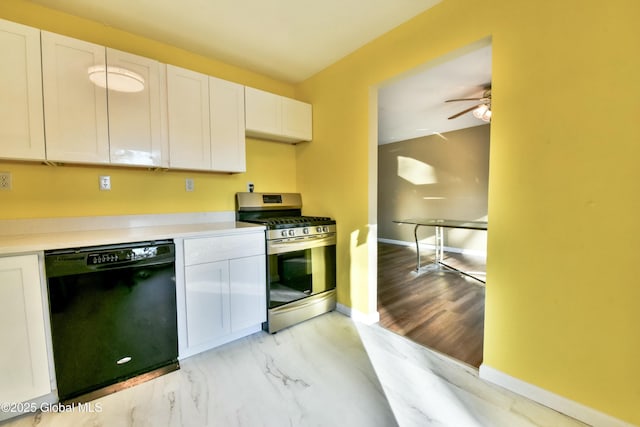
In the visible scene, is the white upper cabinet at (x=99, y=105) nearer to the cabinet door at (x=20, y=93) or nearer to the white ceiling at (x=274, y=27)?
the cabinet door at (x=20, y=93)

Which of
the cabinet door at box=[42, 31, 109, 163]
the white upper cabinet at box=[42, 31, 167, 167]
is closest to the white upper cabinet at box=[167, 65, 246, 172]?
the white upper cabinet at box=[42, 31, 167, 167]

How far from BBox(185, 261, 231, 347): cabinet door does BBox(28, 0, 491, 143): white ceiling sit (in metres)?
1.86

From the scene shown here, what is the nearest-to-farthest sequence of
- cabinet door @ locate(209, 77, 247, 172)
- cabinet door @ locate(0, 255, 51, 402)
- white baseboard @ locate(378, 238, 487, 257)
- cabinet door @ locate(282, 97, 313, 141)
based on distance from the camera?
1. cabinet door @ locate(0, 255, 51, 402)
2. cabinet door @ locate(209, 77, 247, 172)
3. cabinet door @ locate(282, 97, 313, 141)
4. white baseboard @ locate(378, 238, 487, 257)

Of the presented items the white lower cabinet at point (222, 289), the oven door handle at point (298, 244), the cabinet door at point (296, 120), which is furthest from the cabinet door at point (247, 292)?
the cabinet door at point (296, 120)

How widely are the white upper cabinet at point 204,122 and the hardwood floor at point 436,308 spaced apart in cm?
214

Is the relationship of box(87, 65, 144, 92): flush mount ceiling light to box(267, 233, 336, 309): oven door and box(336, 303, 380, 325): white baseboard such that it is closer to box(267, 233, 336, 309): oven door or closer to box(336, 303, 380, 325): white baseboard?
box(267, 233, 336, 309): oven door

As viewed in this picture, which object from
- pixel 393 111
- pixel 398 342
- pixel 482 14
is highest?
pixel 393 111

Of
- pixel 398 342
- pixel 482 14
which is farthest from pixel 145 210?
pixel 482 14

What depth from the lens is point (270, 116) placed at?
2629 mm

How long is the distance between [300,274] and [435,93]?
2.94 meters

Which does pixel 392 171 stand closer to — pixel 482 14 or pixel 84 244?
pixel 482 14

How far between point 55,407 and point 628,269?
10.2 feet

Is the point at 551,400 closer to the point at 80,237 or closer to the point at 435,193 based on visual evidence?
the point at 80,237

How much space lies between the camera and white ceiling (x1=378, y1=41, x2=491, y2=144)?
260 cm
